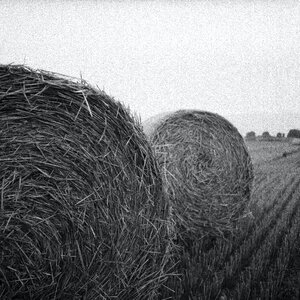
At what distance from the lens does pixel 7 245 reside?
6.26ft

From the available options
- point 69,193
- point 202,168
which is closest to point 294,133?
point 202,168

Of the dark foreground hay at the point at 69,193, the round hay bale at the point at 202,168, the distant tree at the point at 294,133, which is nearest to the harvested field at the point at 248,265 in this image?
the round hay bale at the point at 202,168

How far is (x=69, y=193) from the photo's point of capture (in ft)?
6.76

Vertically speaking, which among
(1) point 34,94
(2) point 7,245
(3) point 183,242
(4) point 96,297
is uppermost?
(1) point 34,94

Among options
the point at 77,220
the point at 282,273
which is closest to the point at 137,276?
the point at 77,220

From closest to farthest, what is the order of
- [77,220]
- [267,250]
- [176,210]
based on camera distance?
[77,220], [267,250], [176,210]

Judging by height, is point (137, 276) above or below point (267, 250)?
above

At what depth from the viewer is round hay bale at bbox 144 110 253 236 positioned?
383 centimetres

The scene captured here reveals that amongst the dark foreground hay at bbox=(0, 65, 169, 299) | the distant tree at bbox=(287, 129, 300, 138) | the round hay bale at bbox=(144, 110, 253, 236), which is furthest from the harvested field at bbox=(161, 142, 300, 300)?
the distant tree at bbox=(287, 129, 300, 138)

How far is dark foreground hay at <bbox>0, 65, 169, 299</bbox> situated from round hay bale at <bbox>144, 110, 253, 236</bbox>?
1.39 metres

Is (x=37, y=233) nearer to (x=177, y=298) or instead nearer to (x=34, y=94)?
(x=34, y=94)

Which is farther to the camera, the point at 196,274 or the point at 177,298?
the point at 196,274

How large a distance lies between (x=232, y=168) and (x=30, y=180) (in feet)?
9.89

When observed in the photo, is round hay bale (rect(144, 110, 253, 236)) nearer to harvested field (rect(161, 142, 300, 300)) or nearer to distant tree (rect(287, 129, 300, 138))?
harvested field (rect(161, 142, 300, 300))
